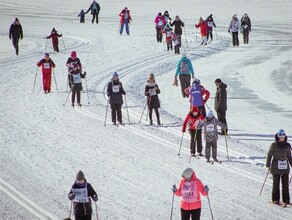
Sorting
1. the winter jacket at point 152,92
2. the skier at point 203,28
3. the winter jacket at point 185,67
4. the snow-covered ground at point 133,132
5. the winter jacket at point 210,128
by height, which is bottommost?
the snow-covered ground at point 133,132

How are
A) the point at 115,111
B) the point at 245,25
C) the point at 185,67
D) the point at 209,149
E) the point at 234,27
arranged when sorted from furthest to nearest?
the point at 245,25
the point at 234,27
the point at 185,67
the point at 115,111
the point at 209,149

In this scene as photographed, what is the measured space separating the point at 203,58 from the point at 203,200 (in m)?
20.2

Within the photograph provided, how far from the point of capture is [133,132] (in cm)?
1848

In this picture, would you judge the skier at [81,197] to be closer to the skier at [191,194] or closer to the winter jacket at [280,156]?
the skier at [191,194]

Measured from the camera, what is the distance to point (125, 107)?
21.8 meters

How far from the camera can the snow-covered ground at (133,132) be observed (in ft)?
43.6

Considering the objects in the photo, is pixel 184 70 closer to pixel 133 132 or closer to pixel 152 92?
pixel 152 92

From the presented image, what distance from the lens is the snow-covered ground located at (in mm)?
13274

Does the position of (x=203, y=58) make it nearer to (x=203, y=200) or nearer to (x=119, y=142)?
(x=119, y=142)

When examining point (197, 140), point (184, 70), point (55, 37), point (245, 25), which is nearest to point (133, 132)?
point (197, 140)

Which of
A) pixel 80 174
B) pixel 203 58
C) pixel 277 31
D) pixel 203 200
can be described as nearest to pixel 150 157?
pixel 203 200

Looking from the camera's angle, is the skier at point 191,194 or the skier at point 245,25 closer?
the skier at point 191,194

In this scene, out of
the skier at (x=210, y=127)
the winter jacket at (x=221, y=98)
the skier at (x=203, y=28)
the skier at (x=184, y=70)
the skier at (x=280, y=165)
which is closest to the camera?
the skier at (x=280, y=165)

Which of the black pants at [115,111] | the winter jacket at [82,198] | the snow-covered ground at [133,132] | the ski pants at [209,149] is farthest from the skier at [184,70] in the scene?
the winter jacket at [82,198]
